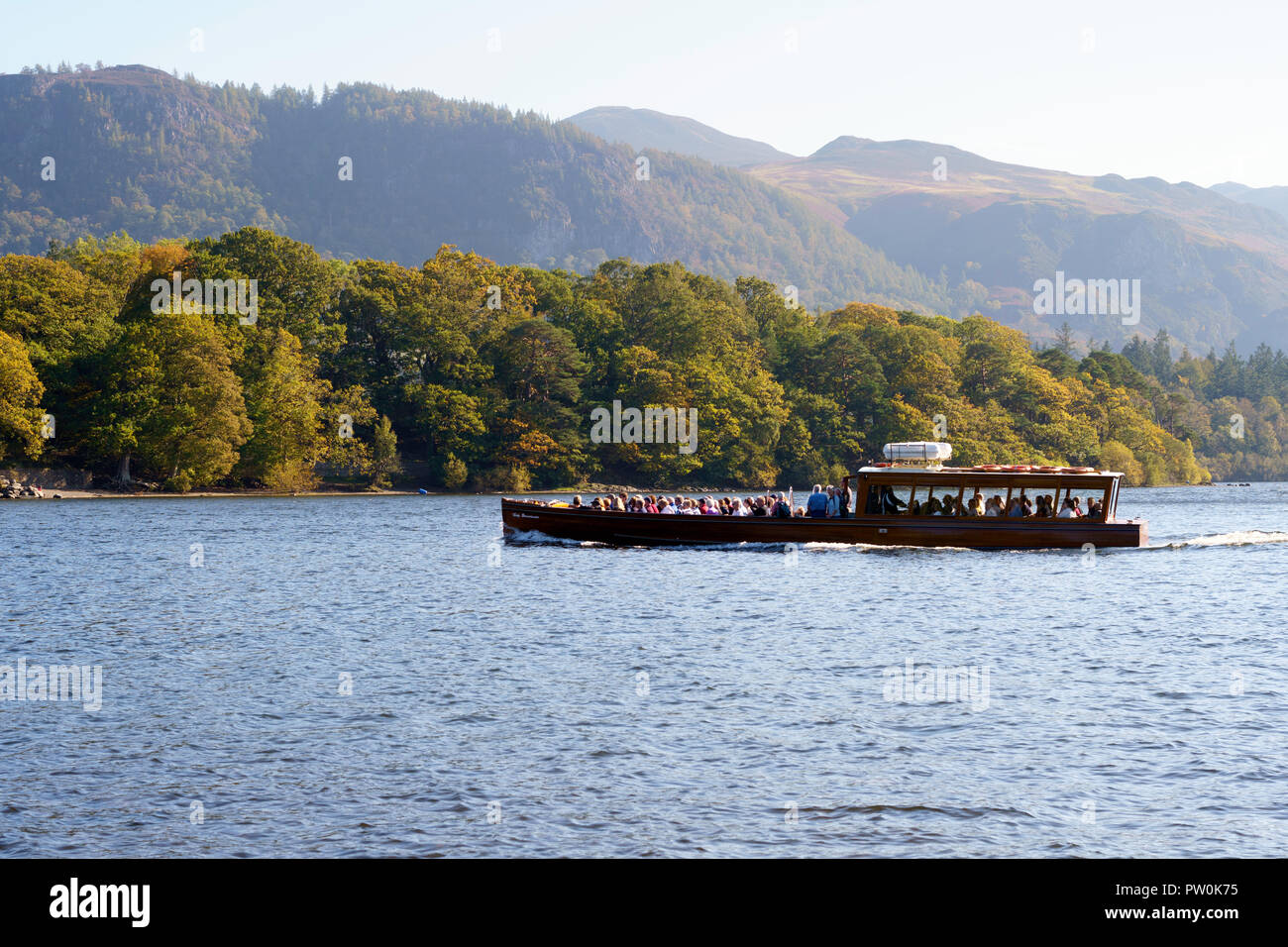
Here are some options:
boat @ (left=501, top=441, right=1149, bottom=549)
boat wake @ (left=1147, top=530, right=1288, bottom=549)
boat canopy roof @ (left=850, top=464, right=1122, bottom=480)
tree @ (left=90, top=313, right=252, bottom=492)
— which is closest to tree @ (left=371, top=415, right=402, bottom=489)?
tree @ (left=90, top=313, right=252, bottom=492)

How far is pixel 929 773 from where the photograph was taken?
60.4 ft

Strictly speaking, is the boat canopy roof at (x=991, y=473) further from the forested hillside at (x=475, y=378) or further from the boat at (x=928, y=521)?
the forested hillside at (x=475, y=378)

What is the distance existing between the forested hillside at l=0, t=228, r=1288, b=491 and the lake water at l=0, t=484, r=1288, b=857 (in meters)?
61.7

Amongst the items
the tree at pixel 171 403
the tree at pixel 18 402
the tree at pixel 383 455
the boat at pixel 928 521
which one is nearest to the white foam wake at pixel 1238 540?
the boat at pixel 928 521

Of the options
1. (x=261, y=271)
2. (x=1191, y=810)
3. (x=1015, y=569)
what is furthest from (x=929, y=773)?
(x=261, y=271)

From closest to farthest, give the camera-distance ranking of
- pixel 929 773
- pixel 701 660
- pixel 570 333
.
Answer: pixel 929 773 → pixel 701 660 → pixel 570 333

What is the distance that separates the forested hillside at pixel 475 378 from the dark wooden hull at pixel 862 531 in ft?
194

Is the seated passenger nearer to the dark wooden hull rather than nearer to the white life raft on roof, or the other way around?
the dark wooden hull

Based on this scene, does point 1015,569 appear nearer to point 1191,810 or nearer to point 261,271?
point 1191,810

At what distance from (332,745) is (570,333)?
380 feet

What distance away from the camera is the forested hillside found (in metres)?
107

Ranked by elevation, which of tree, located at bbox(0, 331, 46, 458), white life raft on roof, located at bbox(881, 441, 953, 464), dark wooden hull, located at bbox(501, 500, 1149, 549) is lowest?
dark wooden hull, located at bbox(501, 500, 1149, 549)

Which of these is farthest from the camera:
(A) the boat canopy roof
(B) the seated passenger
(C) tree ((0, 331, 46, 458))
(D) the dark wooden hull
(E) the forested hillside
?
(E) the forested hillside

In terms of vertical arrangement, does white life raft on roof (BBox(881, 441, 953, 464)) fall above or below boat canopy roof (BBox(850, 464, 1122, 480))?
above
